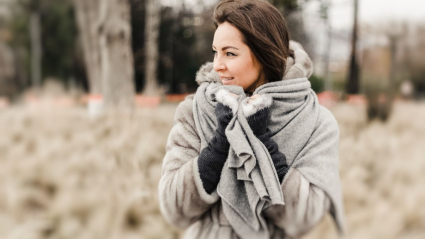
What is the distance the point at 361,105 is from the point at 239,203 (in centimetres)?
815

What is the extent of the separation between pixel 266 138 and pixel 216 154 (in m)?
0.17

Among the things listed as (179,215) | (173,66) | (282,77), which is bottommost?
(173,66)

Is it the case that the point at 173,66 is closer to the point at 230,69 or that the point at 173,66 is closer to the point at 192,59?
the point at 192,59

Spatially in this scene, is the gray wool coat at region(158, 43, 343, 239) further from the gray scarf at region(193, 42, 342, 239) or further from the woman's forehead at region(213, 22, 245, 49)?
the woman's forehead at region(213, 22, 245, 49)

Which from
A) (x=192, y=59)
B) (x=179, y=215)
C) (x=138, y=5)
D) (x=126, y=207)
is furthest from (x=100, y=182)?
(x=192, y=59)

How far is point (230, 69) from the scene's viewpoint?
4.46ft

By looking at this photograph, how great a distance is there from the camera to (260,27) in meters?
1.33

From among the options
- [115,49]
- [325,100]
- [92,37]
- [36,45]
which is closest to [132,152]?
[115,49]

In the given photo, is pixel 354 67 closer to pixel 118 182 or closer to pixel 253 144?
pixel 118 182

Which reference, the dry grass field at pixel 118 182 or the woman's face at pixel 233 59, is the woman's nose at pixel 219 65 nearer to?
the woman's face at pixel 233 59

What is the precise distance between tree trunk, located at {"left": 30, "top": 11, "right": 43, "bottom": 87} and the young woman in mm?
22516

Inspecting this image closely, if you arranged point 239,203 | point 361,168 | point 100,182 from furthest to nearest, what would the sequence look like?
point 361,168 → point 100,182 → point 239,203

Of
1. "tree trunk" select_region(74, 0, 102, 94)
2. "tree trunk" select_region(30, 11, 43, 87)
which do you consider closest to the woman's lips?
"tree trunk" select_region(74, 0, 102, 94)

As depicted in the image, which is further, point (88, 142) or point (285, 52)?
point (88, 142)
